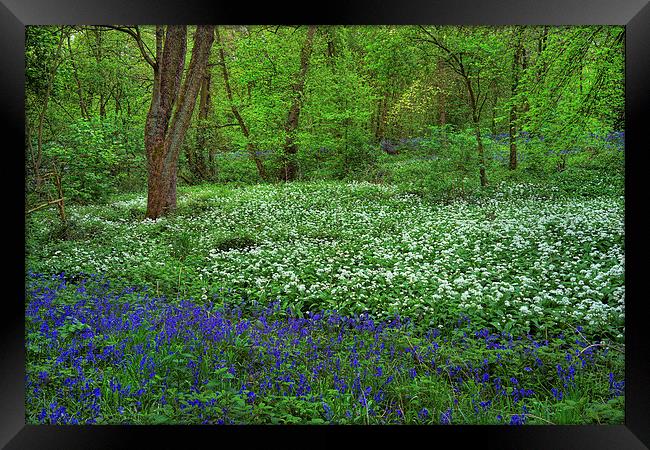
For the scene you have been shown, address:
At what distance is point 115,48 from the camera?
14.3 ft

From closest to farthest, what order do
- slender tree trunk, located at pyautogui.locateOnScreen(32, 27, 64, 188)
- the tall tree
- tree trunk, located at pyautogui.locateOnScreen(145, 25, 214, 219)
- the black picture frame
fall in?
the black picture frame, slender tree trunk, located at pyautogui.locateOnScreen(32, 27, 64, 188), the tall tree, tree trunk, located at pyautogui.locateOnScreen(145, 25, 214, 219)

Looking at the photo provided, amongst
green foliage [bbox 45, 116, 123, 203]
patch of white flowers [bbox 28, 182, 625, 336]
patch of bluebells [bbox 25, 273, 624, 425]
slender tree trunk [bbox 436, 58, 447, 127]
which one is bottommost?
patch of bluebells [bbox 25, 273, 624, 425]

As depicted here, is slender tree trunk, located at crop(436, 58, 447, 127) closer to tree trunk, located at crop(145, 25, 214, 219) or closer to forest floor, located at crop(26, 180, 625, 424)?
forest floor, located at crop(26, 180, 625, 424)

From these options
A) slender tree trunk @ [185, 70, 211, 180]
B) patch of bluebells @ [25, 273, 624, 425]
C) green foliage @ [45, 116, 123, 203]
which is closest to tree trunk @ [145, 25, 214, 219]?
slender tree trunk @ [185, 70, 211, 180]

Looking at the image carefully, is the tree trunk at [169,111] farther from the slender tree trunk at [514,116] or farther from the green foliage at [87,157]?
the slender tree trunk at [514,116]

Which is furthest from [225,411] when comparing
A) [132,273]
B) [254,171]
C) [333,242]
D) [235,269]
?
[254,171]

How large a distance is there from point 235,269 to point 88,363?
138cm

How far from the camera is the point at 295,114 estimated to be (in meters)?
4.89

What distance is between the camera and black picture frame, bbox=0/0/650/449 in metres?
3.20

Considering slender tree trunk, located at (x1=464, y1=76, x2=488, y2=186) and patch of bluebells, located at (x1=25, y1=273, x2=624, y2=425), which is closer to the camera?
patch of bluebells, located at (x1=25, y1=273, x2=624, y2=425)

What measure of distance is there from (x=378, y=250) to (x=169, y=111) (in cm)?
251

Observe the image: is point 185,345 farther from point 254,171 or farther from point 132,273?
point 254,171

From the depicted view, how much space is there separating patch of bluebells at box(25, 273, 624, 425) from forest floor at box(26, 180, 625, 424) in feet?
0.05
